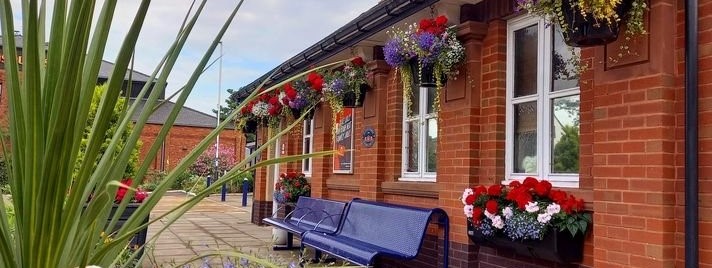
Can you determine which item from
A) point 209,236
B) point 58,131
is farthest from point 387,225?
point 209,236

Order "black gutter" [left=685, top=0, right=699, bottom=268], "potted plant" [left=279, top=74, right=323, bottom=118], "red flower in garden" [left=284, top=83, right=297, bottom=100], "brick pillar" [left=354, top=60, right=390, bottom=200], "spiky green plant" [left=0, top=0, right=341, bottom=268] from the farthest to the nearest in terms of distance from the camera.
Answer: "red flower in garden" [left=284, top=83, right=297, bottom=100]
"potted plant" [left=279, top=74, right=323, bottom=118]
"brick pillar" [left=354, top=60, right=390, bottom=200]
"black gutter" [left=685, top=0, right=699, bottom=268]
"spiky green plant" [left=0, top=0, right=341, bottom=268]

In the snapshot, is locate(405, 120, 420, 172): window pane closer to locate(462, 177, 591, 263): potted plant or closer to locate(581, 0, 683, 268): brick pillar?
locate(462, 177, 591, 263): potted plant

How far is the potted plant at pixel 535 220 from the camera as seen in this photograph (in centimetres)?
386

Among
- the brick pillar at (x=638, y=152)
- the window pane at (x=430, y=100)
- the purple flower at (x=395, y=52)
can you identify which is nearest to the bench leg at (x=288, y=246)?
the window pane at (x=430, y=100)

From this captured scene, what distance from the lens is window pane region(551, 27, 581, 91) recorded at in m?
4.27

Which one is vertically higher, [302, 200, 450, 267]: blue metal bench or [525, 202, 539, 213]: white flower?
[525, 202, 539, 213]: white flower

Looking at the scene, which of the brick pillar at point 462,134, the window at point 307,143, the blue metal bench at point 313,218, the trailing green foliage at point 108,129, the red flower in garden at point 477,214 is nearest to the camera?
the trailing green foliage at point 108,129

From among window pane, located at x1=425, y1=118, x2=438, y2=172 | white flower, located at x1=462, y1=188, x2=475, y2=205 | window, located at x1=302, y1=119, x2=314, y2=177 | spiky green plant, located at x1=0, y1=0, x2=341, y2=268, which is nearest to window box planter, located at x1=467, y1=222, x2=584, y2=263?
white flower, located at x1=462, y1=188, x2=475, y2=205

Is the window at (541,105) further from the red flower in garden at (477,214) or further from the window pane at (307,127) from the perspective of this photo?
the window pane at (307,127)

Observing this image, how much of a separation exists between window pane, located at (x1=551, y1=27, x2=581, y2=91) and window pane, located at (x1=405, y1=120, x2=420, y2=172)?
2.23 meters

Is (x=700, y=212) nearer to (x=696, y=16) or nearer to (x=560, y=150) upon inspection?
(x=696, y=16)

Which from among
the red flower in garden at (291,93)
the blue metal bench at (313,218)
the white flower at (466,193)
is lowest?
the blue metal bench at (313,218)

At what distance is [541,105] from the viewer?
177 inches

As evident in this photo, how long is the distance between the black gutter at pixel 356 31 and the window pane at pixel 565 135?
1353 millimetres
